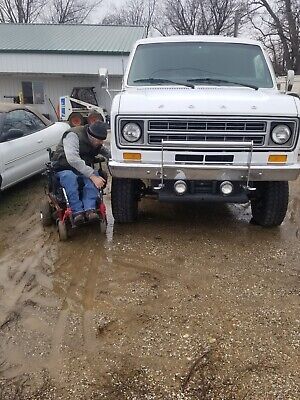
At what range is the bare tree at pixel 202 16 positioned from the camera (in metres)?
46.8

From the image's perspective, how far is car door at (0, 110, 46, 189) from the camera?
629cm

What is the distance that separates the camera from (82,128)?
521cm

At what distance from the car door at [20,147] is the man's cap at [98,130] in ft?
6.16

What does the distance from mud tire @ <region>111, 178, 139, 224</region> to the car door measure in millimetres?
2048

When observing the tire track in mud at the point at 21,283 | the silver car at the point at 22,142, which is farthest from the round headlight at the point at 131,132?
the silver car at the point at 22,142

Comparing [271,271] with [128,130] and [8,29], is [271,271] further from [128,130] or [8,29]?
[8,29]

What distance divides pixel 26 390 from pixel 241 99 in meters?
3.40

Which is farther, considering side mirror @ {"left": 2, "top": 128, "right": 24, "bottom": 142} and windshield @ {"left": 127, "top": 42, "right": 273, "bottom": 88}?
side mirror @ {"left": 2, "top": 128, "right": 24, "bottom": 142}

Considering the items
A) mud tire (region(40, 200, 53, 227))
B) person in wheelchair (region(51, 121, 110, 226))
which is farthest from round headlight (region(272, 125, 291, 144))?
mud tire (region(40, 200, 53, 227))

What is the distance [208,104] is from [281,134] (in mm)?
839

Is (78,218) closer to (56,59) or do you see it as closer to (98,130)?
(98,130)

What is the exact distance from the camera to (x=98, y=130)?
4949mm

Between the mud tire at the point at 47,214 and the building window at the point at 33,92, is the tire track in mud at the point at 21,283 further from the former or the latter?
the building window at the point at 33,92

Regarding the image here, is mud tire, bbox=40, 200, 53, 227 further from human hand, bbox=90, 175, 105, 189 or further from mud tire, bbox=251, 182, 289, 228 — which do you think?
mud tire, bbox=251, 182, 289, 228
